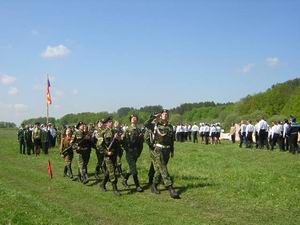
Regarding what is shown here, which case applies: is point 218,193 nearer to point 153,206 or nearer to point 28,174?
point 153,206

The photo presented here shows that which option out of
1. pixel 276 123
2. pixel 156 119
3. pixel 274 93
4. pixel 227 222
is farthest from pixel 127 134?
pixel 274 93

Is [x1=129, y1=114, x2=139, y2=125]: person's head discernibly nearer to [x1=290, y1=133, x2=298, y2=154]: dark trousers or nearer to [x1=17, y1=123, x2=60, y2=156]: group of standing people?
[x1=290, y1=133, x2=298, y2=154]: dark trousers

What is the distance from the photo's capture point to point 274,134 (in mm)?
29969

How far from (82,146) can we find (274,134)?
15.8 m

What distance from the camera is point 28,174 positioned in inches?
790

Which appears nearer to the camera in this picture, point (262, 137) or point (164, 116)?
point (164, 116)

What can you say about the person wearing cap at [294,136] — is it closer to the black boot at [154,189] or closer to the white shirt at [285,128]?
the white shirt at [285,128]

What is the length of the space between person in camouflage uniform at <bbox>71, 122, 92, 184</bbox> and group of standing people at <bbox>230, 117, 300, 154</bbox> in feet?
44.7

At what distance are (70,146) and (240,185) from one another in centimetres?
721

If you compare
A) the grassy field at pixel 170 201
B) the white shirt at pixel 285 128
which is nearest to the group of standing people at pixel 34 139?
the grassy field at pixel 170 201

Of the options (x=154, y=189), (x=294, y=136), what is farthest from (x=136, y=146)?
(x=294, y=136)

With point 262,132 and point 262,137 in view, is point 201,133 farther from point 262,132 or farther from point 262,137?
point 262,132

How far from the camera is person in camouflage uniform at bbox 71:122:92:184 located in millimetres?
17766

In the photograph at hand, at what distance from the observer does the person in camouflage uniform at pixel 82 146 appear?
1777 centimetres
